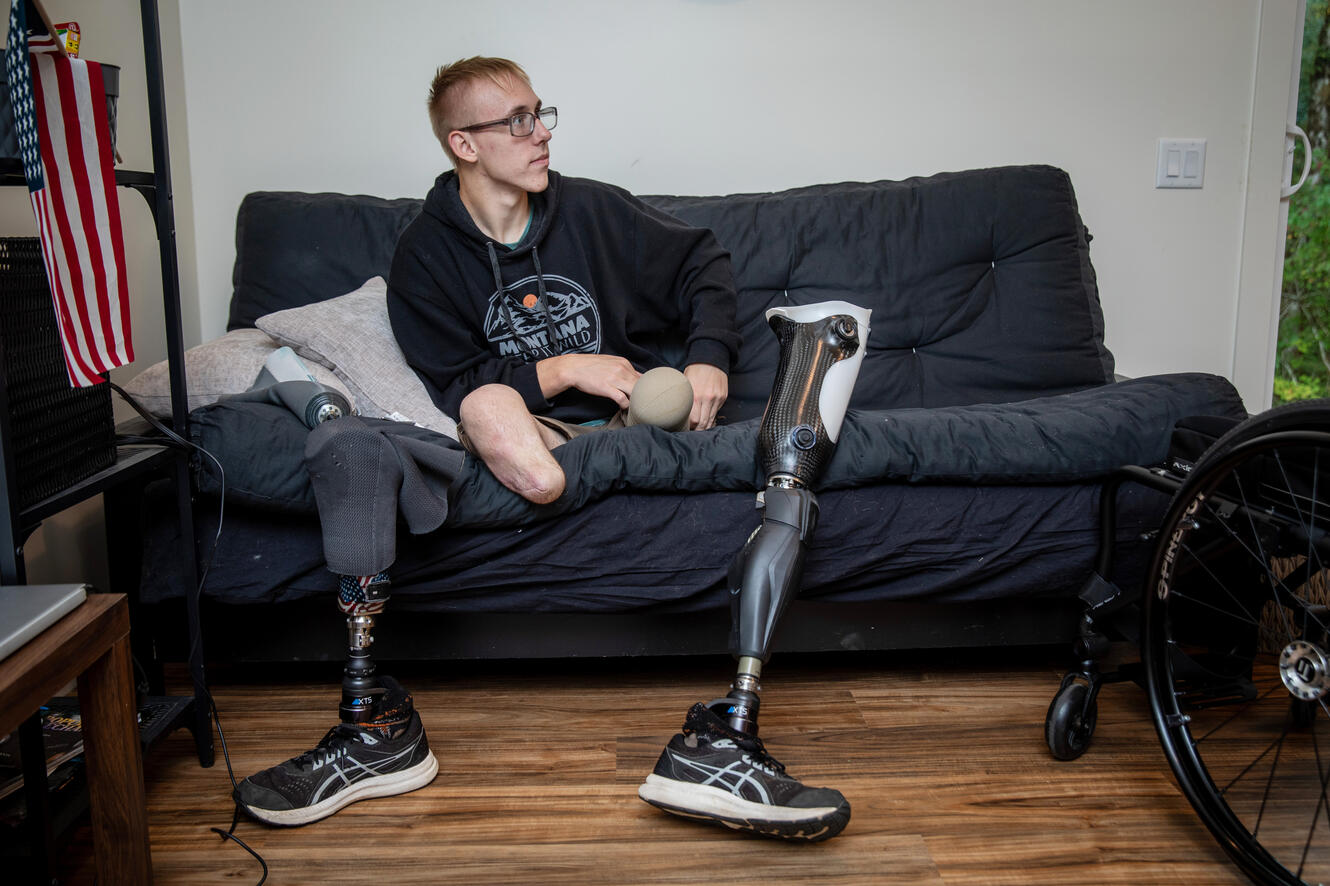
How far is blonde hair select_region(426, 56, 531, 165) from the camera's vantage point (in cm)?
176

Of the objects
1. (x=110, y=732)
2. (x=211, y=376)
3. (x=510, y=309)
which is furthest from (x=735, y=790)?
(x=211, y=376)

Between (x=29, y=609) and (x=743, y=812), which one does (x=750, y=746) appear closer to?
(x=743, y=812)

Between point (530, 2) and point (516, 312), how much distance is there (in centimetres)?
87

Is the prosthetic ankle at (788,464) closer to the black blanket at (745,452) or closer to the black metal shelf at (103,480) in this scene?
the black blanket at (745,452)

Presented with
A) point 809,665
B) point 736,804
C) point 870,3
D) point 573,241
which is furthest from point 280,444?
point 870,3

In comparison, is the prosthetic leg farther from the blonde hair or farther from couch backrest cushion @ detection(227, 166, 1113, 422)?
the blonde hair

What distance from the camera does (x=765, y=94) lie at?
232cm

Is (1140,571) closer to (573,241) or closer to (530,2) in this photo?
(573,241)

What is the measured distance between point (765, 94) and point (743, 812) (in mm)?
1698

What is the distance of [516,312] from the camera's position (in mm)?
1808

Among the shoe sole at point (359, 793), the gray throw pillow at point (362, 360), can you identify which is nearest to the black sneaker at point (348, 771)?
the shoe sole at point (359, 793)

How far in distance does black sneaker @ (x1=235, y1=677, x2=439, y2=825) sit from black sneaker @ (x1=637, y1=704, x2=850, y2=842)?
332 mm

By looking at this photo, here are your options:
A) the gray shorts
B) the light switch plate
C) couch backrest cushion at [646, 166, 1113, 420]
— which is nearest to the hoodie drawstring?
the gray shorts

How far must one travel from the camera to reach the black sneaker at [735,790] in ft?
3.86
